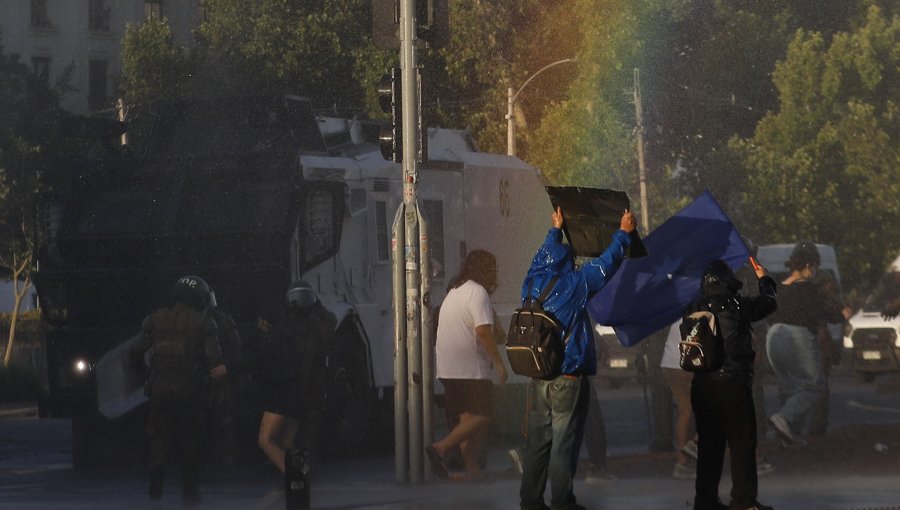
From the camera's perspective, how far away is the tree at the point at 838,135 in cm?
2138

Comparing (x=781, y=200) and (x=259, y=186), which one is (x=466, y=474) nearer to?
(x=259, y=186)

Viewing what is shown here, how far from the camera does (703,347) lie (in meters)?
9.73

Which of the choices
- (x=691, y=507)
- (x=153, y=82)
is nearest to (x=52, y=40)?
(x=153, y=82)

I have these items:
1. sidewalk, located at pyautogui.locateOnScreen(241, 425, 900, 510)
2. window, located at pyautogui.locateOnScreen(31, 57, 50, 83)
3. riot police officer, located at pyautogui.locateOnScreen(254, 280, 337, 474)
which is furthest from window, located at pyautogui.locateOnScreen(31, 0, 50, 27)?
riot police officer, located at pyautogui.locateOnScreen(254, 280, 337, 474)

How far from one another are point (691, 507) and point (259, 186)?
5.19 m

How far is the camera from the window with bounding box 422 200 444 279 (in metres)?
16.0

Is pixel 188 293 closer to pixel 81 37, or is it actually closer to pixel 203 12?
pixel 203 12

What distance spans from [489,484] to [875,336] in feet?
39.8

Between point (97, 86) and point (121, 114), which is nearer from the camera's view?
point (121, 114)

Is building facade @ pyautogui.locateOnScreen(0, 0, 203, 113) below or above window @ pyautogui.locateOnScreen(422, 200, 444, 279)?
above

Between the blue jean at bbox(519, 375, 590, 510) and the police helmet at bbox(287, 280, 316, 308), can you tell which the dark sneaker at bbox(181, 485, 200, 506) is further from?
the blue jean at bbox(519, 375, 590, 510)

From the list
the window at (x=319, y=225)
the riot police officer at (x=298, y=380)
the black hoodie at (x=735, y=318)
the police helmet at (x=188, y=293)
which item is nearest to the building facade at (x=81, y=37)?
the window at (x=319, y=225)

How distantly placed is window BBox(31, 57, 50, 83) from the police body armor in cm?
909

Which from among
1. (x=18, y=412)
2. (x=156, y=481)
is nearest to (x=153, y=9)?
(x=18, y=412)
